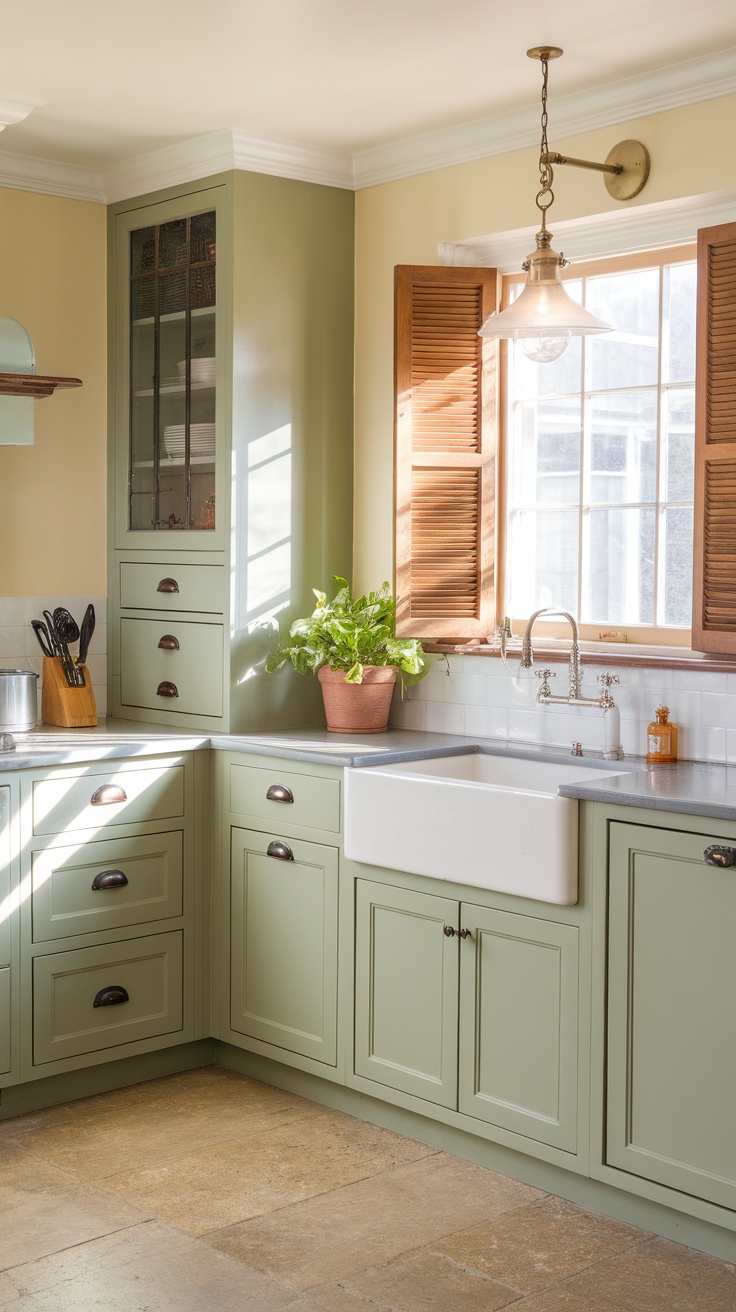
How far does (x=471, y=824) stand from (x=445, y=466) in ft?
4.21

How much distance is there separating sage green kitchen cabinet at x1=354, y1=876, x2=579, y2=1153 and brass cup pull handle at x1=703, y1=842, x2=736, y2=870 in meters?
0.42

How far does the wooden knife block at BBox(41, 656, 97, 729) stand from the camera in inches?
169

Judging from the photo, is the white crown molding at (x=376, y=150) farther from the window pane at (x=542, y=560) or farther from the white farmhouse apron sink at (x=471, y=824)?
the white farmhouse apron sink at (x=471, y=824)

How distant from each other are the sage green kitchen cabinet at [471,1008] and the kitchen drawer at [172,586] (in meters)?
1.11

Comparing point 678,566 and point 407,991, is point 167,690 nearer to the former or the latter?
point 407,991

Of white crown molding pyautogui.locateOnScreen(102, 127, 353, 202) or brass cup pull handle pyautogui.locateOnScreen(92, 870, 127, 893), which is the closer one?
brass cup pull handle pyautogui.locateOnScreen(92, 870, 127, 893)

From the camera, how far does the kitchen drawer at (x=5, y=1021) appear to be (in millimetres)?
3600

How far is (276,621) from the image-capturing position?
169 inches

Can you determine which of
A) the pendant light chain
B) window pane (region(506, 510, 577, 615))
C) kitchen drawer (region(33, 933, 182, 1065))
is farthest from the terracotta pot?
the pendant light chain

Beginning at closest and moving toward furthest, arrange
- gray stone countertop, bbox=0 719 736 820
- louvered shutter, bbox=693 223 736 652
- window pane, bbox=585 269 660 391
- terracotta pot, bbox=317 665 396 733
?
gray stone countertop, bbox=0 719 736 820
louvered shutter, bbox=693 223 736 652
window pane, bbox=585 269 660 391
terracotta pot, bbox=317 665 396 733

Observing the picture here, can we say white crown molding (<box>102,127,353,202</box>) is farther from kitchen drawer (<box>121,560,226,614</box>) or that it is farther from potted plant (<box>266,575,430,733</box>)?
potted plant (<box>266,575,430,733</box>)

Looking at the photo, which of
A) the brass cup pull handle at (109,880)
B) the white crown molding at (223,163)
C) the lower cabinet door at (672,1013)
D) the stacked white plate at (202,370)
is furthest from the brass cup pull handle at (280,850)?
the white crown molding at (223,163)

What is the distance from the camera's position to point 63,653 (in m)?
4.36

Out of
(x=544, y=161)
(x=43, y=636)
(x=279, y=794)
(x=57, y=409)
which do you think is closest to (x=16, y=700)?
(x=43, y=636)
